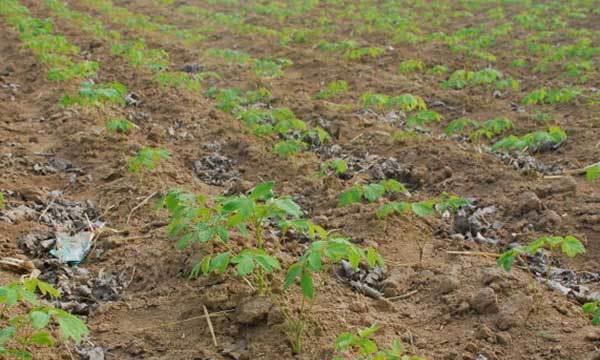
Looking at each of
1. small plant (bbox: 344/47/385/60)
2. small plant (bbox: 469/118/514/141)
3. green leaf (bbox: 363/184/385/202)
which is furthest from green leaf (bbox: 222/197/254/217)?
small plant (bbox: 344/47/385/60)

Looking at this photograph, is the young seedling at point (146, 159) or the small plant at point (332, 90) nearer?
the young seedling at point (146, 159)

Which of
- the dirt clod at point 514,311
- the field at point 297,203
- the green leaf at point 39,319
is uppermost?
the green leaf at point 39,319

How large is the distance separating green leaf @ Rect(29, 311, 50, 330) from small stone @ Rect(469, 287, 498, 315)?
78.1 inches

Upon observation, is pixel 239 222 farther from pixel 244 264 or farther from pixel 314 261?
pixel 314 261

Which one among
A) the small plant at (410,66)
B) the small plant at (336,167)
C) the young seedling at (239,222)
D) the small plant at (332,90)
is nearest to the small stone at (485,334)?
the young seedling at (239,222)

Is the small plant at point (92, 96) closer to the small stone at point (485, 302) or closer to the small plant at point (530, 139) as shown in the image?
the small plant at point (530, 139)

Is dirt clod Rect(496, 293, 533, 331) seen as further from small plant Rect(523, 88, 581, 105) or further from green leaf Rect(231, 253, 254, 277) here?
small plant Rect(523, 88, 581, 105)

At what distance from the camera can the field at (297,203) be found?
3.08m

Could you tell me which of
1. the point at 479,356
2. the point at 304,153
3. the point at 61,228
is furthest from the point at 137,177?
the point at 479,356

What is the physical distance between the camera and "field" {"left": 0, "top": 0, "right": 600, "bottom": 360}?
308 centimetres

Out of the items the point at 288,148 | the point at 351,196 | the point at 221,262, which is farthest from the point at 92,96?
the point at 221,262

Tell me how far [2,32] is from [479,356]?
9080mm

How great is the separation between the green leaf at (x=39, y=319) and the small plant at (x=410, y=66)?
625 centimetres

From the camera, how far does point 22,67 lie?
26.4ft
